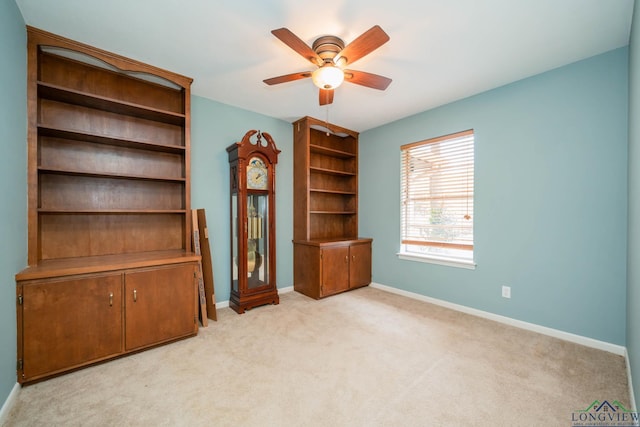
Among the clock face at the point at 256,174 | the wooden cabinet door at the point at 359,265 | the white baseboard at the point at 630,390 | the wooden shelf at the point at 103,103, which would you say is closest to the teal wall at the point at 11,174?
the wooden shelf at the point at 103,103

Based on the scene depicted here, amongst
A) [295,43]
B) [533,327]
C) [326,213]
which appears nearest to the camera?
[295,43]

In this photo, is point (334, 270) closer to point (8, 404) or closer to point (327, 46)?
point (327, 46)

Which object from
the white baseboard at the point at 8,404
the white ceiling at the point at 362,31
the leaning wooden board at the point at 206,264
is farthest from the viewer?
the leaning wooden board at the point at 206,264

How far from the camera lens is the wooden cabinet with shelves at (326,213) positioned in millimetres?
3650

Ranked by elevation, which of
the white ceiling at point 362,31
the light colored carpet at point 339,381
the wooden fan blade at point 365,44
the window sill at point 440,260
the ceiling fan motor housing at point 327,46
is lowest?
the light colored carpet at point 339,381

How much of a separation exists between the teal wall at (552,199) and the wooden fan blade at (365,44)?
1.87 meters

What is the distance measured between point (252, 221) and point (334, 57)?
6.42 feet

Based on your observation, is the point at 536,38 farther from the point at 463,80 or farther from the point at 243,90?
the point at 243,90

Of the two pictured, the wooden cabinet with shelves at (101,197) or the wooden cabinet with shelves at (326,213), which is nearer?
the wooden cabinet with shelves at (101,197)

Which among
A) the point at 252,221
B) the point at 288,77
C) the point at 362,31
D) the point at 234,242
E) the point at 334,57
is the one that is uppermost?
the point at 362,31

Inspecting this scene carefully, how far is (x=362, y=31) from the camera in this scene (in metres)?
2.02

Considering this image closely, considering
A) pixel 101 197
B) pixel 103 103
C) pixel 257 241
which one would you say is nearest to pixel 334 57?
pixel 103 103

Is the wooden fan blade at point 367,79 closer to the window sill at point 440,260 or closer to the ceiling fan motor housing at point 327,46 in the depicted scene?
the ceiling fan motor housing at point 327,46

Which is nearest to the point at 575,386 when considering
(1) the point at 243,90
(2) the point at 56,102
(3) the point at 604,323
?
(3) the point at 604,323
